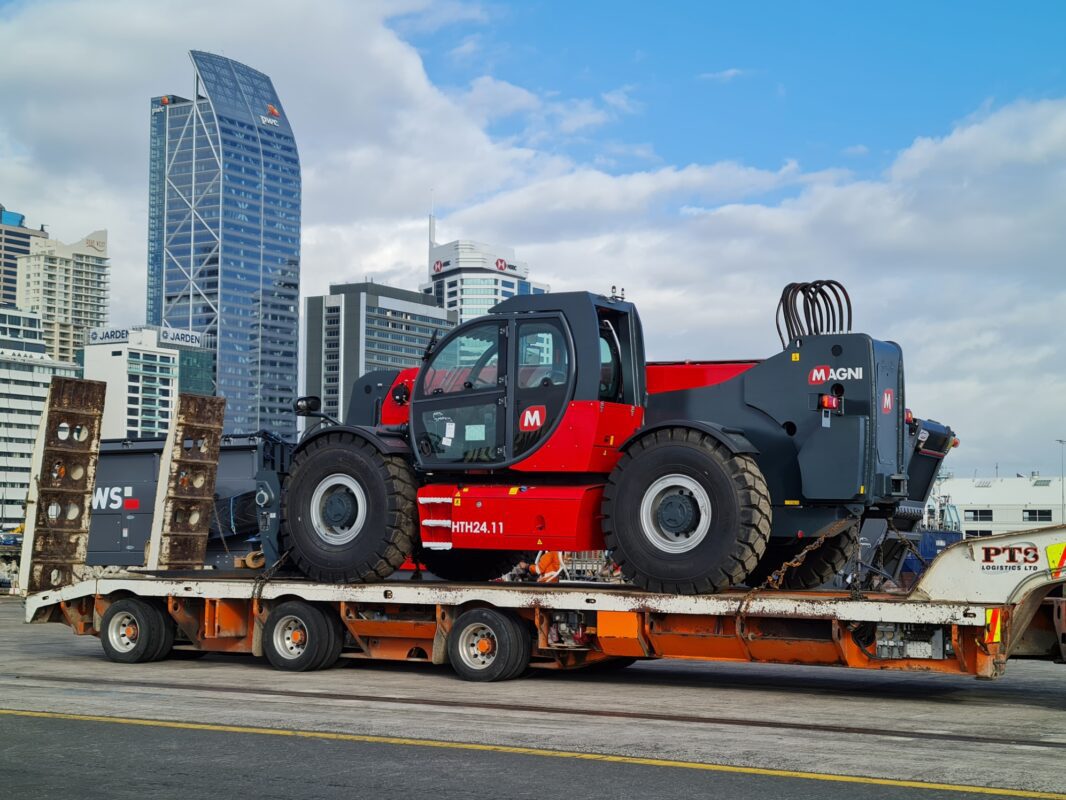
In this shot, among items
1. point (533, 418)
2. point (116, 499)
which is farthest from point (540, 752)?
point (116, 499)

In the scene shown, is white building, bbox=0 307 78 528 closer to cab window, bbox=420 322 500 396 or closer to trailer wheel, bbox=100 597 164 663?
trailer wheel, bbox=100 597 164 663

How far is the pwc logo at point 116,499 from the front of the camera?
1236 inches

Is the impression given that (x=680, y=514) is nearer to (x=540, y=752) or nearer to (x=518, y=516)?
(x=518, y=516)

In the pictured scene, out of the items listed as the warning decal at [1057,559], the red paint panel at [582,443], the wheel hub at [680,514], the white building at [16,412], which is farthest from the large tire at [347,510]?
the white building at [16,412]

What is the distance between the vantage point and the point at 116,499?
104 feet

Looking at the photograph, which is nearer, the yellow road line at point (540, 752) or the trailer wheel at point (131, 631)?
the yellow road line at point (540, 752)

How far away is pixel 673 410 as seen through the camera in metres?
13.4

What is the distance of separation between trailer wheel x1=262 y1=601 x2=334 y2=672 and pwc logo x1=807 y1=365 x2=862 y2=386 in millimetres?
5760

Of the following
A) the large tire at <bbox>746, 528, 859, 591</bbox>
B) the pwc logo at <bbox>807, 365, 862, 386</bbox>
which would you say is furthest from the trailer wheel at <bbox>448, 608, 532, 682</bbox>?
the pwc logo at <bbox>807, 365, 862, 386</bbox>

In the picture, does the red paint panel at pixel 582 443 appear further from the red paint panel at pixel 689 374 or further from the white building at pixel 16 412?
the white building at pixel 16 412

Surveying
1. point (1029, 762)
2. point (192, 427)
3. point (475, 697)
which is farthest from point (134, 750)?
point (192, 427)

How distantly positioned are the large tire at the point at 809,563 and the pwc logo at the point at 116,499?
21179mm

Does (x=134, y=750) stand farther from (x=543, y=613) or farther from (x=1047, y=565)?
(x=1047, y=565)

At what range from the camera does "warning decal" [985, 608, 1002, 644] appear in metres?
10.4
